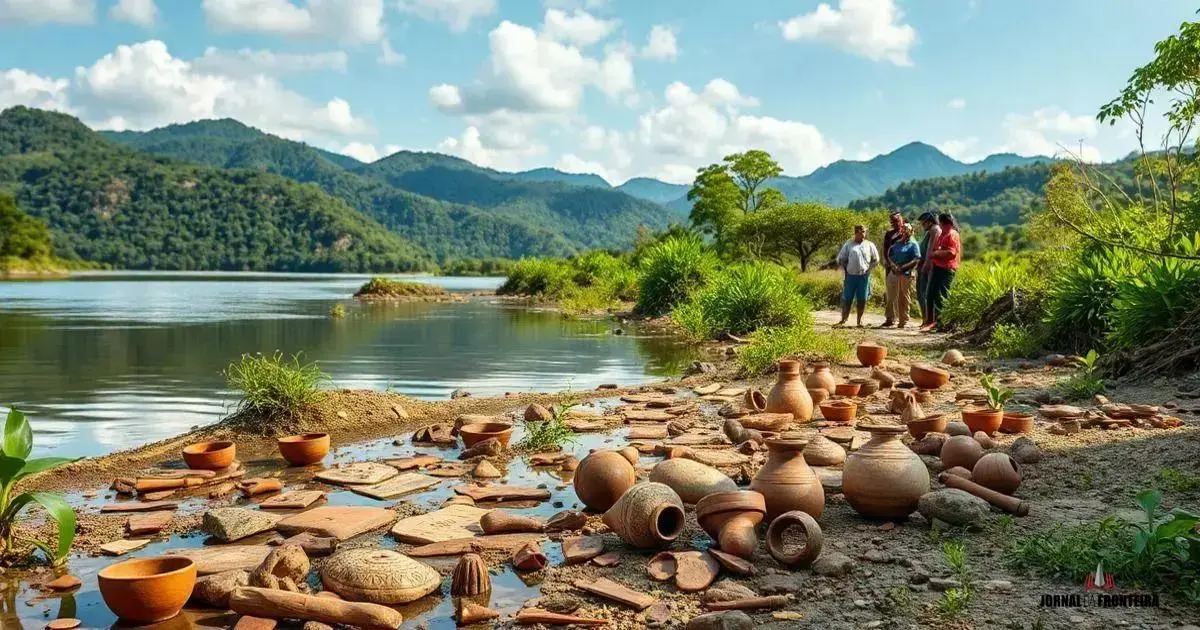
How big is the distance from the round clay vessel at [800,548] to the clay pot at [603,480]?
3.43ft

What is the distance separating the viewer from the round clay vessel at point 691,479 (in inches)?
177

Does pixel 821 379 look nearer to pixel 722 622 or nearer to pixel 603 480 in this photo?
pixel 603 480

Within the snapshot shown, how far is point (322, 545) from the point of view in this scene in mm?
3891

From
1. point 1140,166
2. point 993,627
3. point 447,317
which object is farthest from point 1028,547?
point 447,317

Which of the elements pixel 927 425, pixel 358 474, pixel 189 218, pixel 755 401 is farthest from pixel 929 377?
pixel 189 218

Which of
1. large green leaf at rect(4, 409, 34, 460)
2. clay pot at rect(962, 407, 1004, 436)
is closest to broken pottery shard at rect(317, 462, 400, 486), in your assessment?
large green leaf at rect(4, 409, 34, 460)

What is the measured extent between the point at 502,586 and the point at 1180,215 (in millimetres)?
11720

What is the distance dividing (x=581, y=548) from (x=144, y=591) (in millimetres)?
1865

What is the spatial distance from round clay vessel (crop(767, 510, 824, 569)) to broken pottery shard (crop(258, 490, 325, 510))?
2785 millimetres

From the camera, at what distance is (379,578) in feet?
10.9

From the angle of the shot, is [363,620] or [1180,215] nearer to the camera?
[363,620]

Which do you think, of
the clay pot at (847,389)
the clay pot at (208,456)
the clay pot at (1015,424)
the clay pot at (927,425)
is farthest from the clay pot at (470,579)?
the clay pot at (847,389)

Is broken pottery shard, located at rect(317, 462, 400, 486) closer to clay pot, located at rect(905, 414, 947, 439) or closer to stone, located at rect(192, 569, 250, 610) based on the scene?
stone, located at rect(192, 569, 250, 610)

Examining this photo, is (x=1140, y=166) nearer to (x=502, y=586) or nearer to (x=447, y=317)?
(x=502, y=586)
